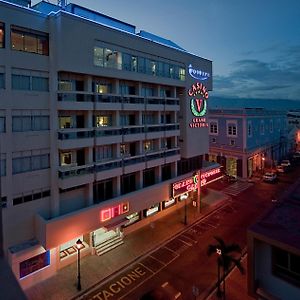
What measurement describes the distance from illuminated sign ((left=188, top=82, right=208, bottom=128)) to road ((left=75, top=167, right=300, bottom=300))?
45.0 feet

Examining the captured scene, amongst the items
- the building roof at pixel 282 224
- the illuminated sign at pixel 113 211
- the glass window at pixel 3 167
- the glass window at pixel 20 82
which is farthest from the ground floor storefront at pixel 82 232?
the building roof at pixel 282 224

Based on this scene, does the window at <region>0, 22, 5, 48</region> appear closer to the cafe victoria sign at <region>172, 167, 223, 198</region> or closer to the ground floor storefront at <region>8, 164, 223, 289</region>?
the ground floor storefront at <region>8, 164, 223, 289</region>

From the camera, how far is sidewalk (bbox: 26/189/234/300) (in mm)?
24422

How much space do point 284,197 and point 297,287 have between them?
7.85m

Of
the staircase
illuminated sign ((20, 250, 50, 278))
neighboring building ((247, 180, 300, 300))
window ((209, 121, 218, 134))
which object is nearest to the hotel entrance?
the staircase

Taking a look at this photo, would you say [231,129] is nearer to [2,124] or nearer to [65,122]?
[65,122]

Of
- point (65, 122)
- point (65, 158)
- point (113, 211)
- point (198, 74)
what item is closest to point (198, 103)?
point (198, 74)

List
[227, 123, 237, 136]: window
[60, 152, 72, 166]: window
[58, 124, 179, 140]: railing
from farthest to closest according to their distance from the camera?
[227, 123, 237, 136]: window
[60, 152, 72, 166]: window
[58, 124, 179, 140]: railing

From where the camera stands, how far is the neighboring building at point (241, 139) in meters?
59.7

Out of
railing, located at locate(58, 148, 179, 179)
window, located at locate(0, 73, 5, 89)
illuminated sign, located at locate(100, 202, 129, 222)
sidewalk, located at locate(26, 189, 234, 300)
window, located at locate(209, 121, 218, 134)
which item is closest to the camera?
window, located at locate(0, 73, 5, 89)

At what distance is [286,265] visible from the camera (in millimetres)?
15258

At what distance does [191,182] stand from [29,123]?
2375 centimetres

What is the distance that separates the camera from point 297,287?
48.2 feet

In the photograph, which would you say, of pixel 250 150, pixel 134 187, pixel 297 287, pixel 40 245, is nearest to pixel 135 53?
pixel 134 187
